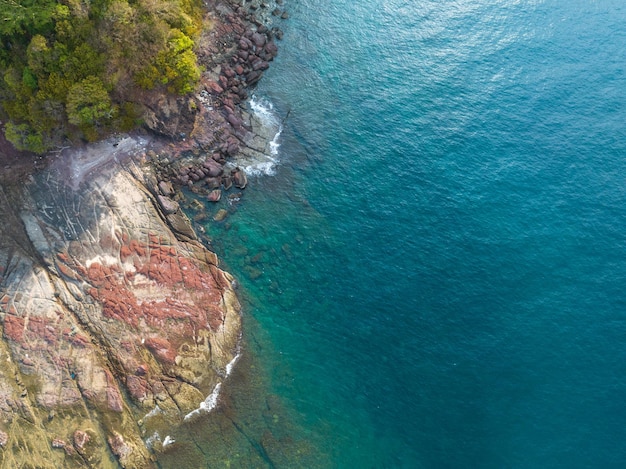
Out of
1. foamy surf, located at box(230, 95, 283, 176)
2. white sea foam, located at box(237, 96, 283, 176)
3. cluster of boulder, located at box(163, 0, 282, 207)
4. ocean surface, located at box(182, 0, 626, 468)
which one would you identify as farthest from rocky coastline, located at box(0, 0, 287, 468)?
ocean surface, located at box(182, 0, 626, 468)

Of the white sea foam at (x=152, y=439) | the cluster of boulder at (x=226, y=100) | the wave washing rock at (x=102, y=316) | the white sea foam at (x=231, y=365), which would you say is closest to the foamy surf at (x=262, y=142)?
the cluster of boulder at (x=226, y=100)

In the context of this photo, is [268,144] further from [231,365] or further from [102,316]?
[102,316]

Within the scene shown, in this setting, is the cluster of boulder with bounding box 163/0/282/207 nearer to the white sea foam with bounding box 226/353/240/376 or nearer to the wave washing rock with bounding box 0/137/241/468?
the wave washing rock with bounding box 0/137/241/468

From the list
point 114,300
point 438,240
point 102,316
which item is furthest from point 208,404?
point 438,240

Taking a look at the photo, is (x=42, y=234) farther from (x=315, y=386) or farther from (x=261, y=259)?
(x=315, y=386)

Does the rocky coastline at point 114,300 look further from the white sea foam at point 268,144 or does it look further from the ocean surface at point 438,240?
the ocean surface at point 438,240

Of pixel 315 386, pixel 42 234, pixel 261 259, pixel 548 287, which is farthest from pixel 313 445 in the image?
pixel 42 234
